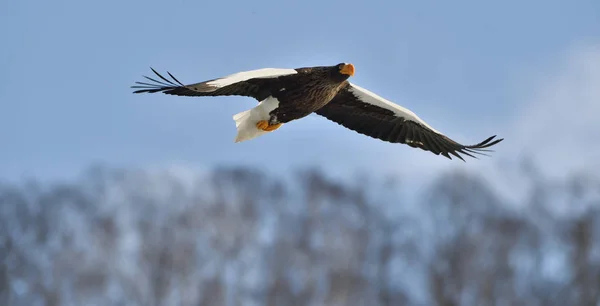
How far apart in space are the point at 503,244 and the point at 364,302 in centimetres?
371

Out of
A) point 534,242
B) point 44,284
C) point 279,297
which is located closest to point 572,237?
point 534,242

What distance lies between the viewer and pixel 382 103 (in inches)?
522

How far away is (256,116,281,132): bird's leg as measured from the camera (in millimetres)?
12617

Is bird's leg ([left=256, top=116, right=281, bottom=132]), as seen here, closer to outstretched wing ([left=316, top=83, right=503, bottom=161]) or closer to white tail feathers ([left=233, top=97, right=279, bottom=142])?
white tail feathers ([left=233, top=97, right=279, bottom=142])

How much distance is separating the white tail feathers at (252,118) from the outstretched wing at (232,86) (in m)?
0.11

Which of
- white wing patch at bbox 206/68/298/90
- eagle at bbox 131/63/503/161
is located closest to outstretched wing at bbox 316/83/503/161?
eagle at bbox 131/63/503/161

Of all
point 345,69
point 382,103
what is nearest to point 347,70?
point 345,69

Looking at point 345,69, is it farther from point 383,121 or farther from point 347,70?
point 383,121

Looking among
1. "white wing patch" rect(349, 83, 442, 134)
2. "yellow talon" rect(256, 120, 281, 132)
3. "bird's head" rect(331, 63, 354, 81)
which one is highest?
"bird's head" rect(331, 63, 354, 81)

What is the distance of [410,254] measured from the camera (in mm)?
34219

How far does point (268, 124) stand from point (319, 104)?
449mm

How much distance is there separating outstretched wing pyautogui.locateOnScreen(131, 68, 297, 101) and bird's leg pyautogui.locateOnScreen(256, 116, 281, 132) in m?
0.20

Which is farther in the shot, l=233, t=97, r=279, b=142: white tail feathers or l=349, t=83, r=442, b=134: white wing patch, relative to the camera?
l=349, t=83, r=442, b=134: white wing patch

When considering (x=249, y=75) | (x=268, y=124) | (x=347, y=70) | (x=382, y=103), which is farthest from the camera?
(x=382, y=103)
